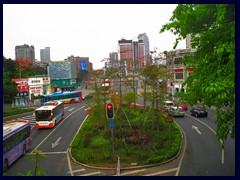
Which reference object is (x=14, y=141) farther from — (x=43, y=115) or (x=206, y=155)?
(x=206, y=155)

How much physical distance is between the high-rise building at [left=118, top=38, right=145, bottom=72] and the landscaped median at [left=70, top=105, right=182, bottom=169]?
4.21m

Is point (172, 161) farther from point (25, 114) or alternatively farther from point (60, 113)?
point (25, 114)

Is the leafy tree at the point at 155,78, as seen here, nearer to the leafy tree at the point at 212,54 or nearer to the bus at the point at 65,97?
the leafy tree at the point at 212,54

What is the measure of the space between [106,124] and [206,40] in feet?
43.1

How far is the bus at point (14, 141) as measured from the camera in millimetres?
14003

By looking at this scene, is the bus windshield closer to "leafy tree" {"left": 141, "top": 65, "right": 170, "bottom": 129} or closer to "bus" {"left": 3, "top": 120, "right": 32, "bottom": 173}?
Result: "bus" {"left": 3, "top": 120, "right": 32, "bottom": 173}

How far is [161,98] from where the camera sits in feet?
66.0

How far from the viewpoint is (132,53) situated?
31031mm

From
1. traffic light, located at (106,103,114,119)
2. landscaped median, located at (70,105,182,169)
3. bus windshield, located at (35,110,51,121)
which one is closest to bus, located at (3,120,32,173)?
landscaped median, located at (70,105,182,169)

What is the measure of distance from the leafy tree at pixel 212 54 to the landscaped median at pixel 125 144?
206 inches

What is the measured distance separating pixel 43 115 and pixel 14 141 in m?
10.3

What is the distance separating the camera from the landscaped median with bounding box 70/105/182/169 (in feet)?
46.9

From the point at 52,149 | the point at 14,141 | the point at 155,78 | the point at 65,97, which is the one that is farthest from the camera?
the point at 65,97

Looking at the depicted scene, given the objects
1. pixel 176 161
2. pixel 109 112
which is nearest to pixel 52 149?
pixel 109 112
